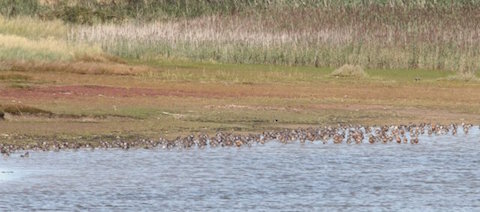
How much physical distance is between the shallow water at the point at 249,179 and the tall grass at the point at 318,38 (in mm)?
16656

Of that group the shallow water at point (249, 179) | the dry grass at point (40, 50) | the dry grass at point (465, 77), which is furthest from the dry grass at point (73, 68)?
the shallow water at point (249, 179)

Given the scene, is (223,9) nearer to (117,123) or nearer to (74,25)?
(74,25)

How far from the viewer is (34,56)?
99.2ft

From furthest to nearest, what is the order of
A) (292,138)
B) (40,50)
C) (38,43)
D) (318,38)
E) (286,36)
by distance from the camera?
(286,36) < (318,38) < (38,43) < (40,50) < (292,138)

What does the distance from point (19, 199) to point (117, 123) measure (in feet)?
22.3

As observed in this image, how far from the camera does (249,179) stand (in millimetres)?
13672

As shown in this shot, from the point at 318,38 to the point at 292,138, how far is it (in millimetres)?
17554

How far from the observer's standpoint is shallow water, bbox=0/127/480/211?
39.4 ft

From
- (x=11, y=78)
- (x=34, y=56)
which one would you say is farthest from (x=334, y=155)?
(x=34, y=56)

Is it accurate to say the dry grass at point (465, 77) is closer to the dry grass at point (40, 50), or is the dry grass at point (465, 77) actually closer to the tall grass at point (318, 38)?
the tall grass at point (318, 38)

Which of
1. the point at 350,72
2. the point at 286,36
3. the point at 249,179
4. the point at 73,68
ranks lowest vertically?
the point at 249,179

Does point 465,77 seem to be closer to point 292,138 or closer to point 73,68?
point 73,68

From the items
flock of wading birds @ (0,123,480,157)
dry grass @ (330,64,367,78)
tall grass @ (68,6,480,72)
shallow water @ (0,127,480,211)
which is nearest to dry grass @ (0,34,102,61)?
tall grass @ (68,6,480,72)

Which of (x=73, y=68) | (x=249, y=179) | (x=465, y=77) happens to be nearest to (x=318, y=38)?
(x=465, y=77)
